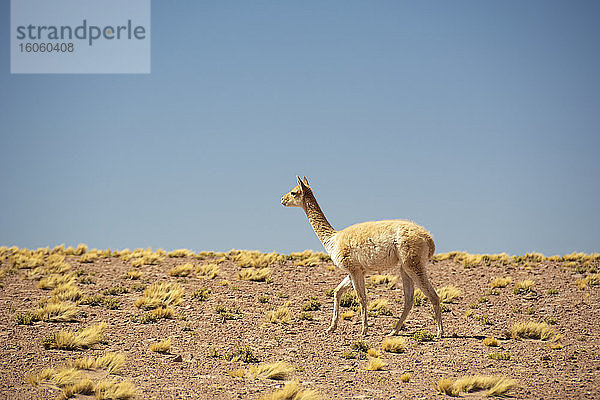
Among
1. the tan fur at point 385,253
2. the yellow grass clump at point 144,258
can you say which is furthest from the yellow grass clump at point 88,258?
the tan fur at point 385,253

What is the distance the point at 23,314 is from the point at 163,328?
414cm

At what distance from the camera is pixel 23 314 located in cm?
1509

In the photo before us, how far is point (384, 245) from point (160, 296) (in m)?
8.42

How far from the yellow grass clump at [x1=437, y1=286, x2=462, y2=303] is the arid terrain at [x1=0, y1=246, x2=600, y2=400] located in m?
0.07

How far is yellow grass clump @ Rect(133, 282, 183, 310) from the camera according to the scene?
54.7 ft

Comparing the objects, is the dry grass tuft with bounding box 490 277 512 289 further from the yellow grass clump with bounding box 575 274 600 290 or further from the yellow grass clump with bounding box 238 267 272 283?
the yellow grass clump with bounding box 238 267 272 283

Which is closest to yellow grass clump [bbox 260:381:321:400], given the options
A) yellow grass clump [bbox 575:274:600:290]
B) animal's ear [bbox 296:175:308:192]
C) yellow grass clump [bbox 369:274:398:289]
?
animal's ear [bbox 296:175:308:192]

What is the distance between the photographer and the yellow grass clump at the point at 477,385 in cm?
933

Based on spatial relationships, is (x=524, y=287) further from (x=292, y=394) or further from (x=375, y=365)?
(x=292, y=394)

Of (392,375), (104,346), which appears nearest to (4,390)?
(104,346)

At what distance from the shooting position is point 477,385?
967cm

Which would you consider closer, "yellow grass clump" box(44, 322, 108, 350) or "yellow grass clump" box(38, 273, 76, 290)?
"yellow grass clump" box(44, 322, 108, 350)

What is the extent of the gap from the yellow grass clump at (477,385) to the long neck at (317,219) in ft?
18.0

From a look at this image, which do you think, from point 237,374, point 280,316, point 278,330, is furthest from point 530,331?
point 237,374
